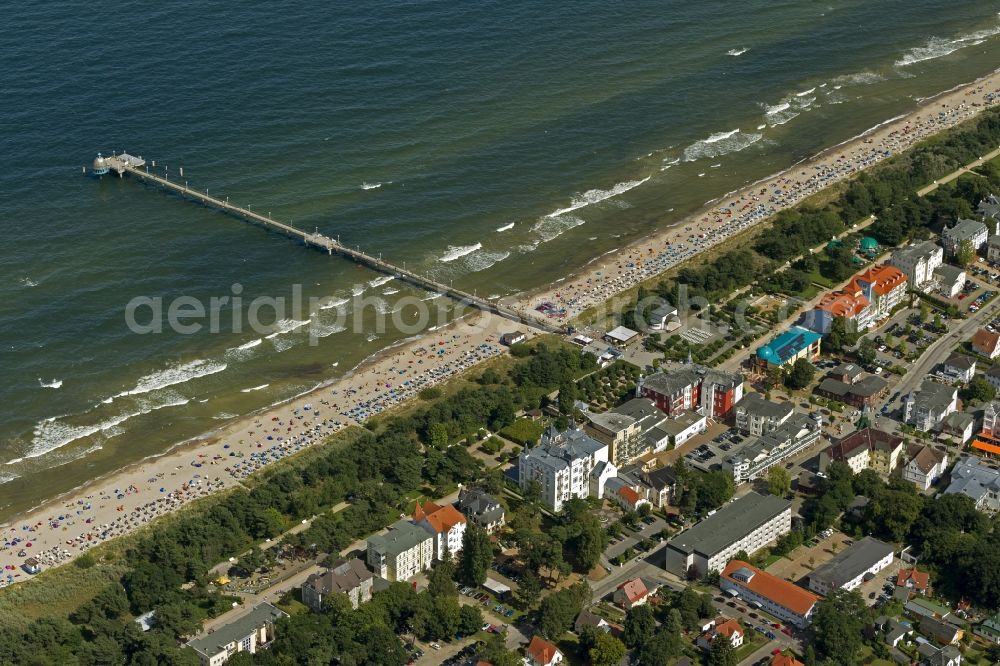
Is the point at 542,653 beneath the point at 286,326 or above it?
beneath

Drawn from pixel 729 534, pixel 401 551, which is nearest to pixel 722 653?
pixel 729 534

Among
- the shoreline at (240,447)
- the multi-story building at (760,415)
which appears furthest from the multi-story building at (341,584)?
the multi-story building at (760,415)

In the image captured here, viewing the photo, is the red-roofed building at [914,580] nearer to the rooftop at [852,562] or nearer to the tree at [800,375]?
the rooftop at [852,562]

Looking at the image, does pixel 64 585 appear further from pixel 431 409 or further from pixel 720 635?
pixel 720 635

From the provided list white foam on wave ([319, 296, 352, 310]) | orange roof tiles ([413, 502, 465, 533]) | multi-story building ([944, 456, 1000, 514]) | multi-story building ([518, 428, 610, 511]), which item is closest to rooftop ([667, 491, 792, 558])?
multi-story building ([518, 428, 610, 511])

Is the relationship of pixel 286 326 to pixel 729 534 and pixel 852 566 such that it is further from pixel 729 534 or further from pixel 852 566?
pixel 852 566

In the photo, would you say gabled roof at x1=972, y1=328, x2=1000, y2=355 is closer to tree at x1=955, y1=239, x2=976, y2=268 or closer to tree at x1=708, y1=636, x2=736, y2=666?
tree at x1=955, y1=239, x2=976, y2=268
